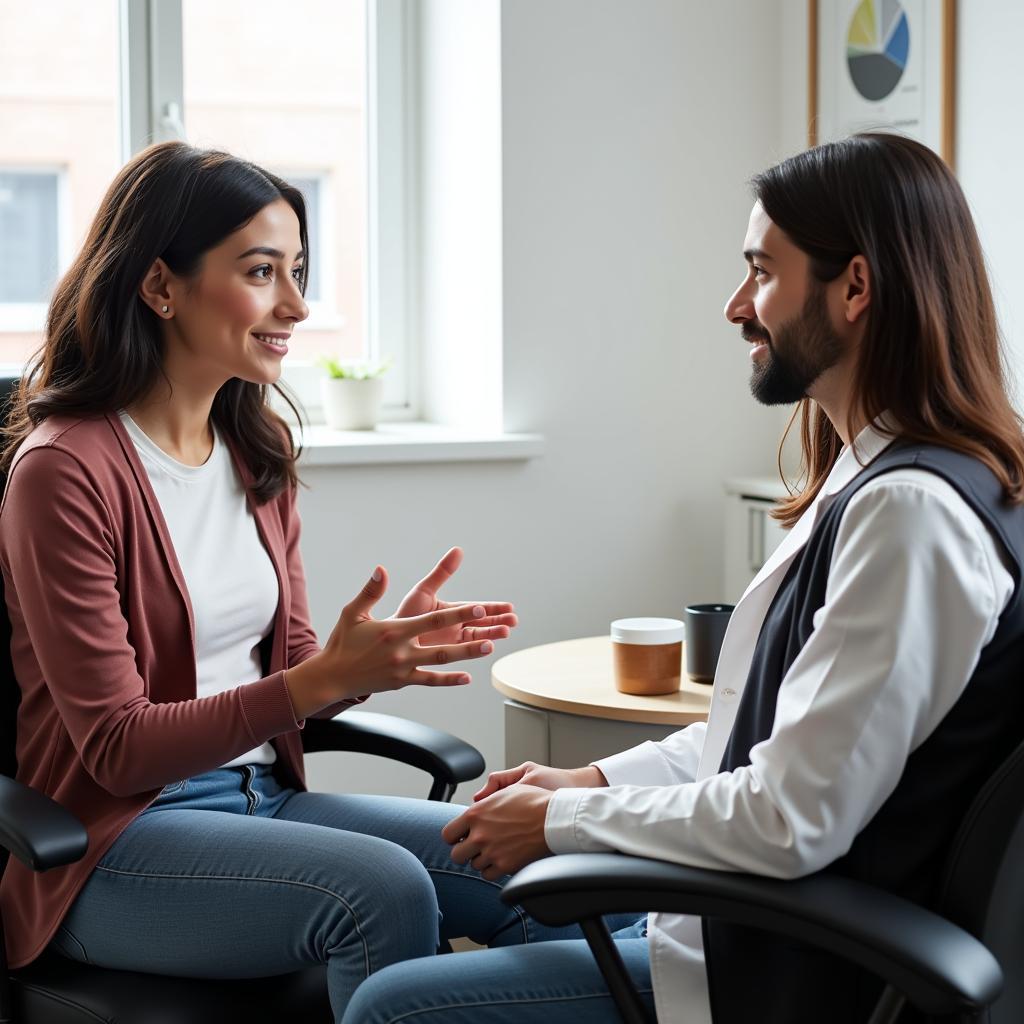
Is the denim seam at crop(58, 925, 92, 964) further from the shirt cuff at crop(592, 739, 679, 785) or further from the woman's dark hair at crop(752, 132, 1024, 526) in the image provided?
the woman's dark hair at crop(752, 132, 1024, 526)

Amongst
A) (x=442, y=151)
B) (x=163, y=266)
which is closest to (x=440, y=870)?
(x=163, y=266)

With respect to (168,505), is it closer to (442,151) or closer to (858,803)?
(858,803)

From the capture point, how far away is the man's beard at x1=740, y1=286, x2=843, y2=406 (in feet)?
4.19

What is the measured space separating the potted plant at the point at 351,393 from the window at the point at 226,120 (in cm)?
11

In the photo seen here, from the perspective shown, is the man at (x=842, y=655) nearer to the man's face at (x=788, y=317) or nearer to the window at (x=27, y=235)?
the man's face at (x=788, y=317)

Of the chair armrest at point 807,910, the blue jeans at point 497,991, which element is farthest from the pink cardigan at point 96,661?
the chair armrest at point 807,910

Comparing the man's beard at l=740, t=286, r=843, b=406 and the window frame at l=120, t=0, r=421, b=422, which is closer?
the man's beard at l=740, t=286, r=843, b=406

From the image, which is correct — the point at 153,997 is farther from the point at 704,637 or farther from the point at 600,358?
the point at 600,358

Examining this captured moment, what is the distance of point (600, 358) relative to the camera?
2.81m

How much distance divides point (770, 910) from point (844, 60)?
210cm

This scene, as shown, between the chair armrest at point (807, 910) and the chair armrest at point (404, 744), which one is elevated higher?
the chair armrest at point (807, 910)

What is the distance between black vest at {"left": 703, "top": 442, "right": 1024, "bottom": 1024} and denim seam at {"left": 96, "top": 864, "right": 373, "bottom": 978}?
14.1 inches

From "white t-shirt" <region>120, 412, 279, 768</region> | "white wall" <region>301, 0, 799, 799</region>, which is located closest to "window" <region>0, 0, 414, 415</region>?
"white wall" <region>301, 0, 799, 799</region>

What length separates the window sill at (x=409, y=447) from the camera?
2553 millimetres
